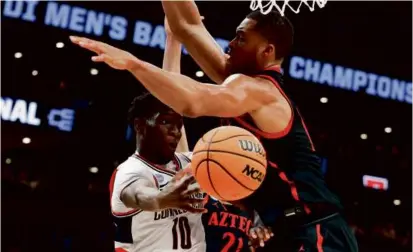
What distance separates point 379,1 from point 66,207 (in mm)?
9674

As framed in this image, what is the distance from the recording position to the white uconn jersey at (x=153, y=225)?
3.91 meters

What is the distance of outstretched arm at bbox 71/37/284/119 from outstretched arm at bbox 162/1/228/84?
2.03ft

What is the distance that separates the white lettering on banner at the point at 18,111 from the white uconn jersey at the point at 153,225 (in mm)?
12033

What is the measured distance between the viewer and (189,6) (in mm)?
3629

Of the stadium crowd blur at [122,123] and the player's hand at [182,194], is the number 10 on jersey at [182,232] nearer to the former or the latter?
the player's hand at [182,194]

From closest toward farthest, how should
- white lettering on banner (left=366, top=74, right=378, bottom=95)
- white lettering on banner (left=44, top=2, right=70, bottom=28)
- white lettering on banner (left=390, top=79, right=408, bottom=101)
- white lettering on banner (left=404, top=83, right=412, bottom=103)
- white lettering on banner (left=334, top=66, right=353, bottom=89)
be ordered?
white lettering on banner (left=44, top=2, right=70, bottom=28) < white lettering on banner (left=334, top=66, right=353, bottom=89) < white lettering on banner (left=366, top=74, right=378, bottom=95) < white lettering on banner (left=390, top=79, right=408, bottom=101) < white lettering on banner (left=404, top=83, right=412, bottom=103)

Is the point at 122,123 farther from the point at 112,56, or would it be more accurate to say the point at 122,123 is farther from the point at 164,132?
the point at 112,56

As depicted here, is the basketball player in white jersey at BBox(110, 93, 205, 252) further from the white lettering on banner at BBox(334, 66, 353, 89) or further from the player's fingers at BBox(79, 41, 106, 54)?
the white lettering on banner at BBox(334, 66, 353, 89)

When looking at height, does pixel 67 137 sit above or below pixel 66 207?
above

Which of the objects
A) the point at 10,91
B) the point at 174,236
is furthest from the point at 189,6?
the point at 10,91

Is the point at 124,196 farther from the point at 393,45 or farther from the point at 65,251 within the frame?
the point at 393,45

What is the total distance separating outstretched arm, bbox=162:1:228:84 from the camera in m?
3.67

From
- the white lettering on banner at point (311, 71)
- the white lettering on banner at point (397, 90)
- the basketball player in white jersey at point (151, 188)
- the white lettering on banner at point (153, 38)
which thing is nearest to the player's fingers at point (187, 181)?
the basketball player in white jersey at point (151, 188)

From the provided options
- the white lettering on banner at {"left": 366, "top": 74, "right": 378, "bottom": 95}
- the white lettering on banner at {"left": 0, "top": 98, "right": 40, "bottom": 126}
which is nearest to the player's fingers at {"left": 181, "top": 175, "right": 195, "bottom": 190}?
the white lettering on banner at {"left": 0, "top": 98, "right": 40, "bottom": 126}
